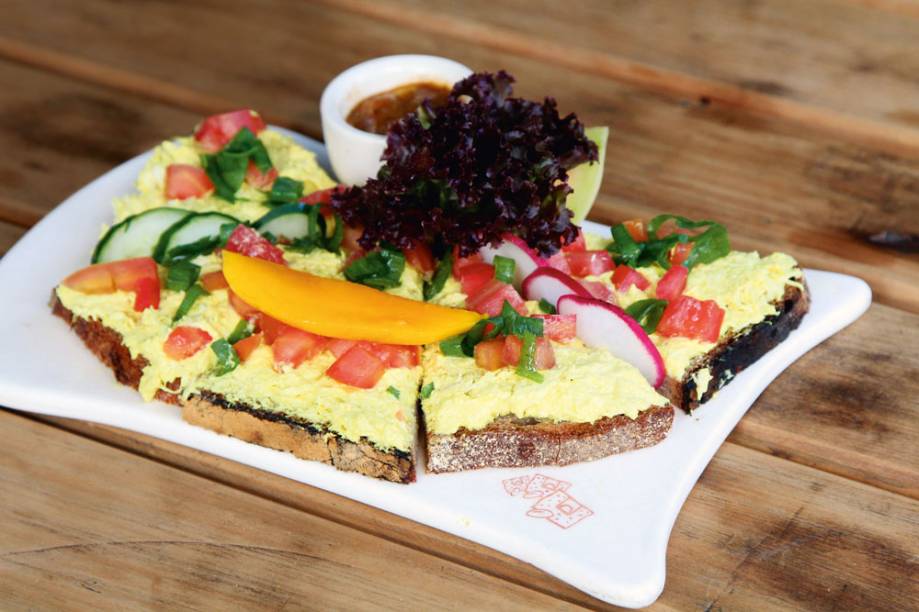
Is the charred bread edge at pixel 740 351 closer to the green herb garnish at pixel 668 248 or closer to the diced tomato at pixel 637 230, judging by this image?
the green herb garnish at pixel 668 248

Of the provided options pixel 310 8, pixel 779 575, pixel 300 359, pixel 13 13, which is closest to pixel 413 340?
pixel 300 359

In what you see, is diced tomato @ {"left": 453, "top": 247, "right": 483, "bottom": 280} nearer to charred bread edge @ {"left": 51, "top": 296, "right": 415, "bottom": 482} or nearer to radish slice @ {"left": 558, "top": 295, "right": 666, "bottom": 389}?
radish slice @ {"left": 558, "top": 295, "right": 666, "bottom": 389}

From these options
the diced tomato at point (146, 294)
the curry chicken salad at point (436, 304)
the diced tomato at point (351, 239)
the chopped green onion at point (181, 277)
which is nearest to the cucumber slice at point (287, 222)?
the curry chicken salad at point (436, 304)

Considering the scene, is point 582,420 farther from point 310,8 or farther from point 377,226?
point 310,8

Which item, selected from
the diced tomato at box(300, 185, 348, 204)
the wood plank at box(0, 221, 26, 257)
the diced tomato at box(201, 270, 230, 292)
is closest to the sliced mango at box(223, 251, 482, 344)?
the diced tomato at box(201, 270, 230, 292)

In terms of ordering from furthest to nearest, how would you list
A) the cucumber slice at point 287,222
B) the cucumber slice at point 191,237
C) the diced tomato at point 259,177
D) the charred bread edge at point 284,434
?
the diced tomato at point 259,177 < the cucumber slice at point 287,222 < the cucumber slice at point 191,237 < the charred bread edge at point 284,434

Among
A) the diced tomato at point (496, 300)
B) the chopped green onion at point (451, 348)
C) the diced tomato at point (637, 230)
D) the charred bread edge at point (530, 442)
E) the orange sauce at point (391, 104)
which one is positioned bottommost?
the charred bread edge at point (530, 442)

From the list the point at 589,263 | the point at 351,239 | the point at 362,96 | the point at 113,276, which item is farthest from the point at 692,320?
the point at 113,276
